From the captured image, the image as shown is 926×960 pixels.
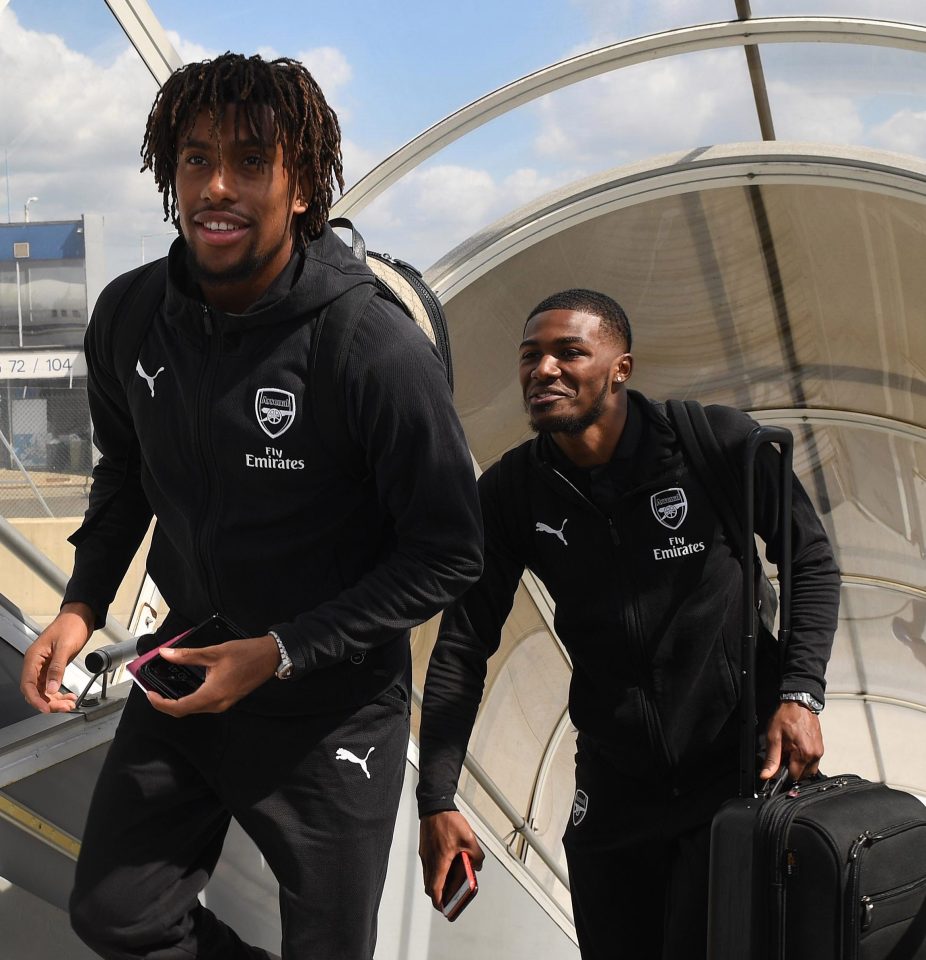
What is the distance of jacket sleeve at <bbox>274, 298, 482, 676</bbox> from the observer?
2324mm

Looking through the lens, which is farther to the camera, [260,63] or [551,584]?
[551,584]

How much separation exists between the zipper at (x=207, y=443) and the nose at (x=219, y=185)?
8.7 inches

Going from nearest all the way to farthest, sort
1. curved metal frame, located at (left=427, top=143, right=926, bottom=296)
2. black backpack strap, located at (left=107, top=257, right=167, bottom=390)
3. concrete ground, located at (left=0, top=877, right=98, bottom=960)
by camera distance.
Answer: black backpack strap, located at (left=107, top=257, right=167, bottom=390), concrete ground, located at (left=0, top=877, right=98, bottom=960), curved metal frame, located at (left=427, top=143, right=926, bottom=296)

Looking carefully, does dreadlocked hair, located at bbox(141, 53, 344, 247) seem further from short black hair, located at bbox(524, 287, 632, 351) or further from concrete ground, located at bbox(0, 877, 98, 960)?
concrete ground, located at bbox(0, 877, 98, 960)

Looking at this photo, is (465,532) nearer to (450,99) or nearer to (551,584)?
(551,584)

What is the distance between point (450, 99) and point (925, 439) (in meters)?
5.11

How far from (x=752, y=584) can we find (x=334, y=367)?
1112 millimetres

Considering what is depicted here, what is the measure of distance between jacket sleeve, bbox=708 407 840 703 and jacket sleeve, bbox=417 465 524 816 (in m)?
0.61

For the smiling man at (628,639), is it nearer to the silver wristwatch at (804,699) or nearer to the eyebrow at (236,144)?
the silver wristwatch at (804,699)

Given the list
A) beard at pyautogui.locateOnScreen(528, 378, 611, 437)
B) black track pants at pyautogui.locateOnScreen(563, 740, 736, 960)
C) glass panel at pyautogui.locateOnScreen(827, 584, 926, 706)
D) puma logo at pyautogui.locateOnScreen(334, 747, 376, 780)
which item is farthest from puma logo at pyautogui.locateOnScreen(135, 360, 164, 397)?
glass panel at pyautogui.locateOnScreen(827, 584, 926, 706)

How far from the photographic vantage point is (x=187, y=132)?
2424 mm

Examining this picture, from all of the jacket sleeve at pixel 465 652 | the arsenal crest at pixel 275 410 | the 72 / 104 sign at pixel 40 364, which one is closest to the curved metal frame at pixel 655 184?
the 72 / 104 sign at pixel 40 364

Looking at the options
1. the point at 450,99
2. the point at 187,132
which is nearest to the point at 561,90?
the point at 450,99

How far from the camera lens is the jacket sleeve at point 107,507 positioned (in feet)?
9.22
